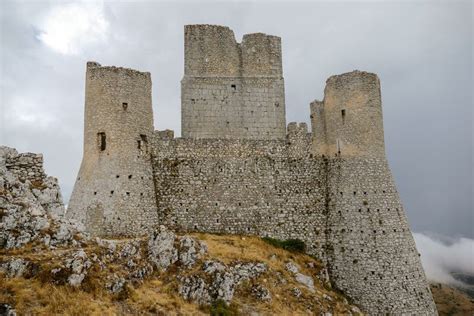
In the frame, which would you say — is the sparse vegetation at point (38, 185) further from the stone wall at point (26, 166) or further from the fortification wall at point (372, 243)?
the fortification wall at point (372, 243)

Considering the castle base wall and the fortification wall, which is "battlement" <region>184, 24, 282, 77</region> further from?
the fortification wall

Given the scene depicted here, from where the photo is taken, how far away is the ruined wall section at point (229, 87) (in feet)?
97.7

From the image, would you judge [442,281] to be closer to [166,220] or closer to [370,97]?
[370,97]

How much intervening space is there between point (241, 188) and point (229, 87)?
683cm

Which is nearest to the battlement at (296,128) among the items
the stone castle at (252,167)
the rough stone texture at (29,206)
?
the stone castle at (252,167)

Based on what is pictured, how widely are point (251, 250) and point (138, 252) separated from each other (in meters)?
7.35

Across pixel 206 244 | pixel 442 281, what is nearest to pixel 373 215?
pixel 206 244

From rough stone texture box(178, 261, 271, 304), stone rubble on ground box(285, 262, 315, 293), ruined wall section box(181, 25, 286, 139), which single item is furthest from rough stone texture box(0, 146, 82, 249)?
ruined wall section box(181, 25, 286, 139)

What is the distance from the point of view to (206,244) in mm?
23781

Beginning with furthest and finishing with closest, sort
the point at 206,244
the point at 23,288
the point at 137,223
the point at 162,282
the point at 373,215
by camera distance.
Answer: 1. the point at 373,215
2. the point at 137,223
3. the point at 206,244
4. the point at 162,282
5. the point at 23,288

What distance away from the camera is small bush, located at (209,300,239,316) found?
742 inches

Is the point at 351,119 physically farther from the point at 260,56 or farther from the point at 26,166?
the point at 26,166

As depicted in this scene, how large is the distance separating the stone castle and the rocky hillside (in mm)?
3266

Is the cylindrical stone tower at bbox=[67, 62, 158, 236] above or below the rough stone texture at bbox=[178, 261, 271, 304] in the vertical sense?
above
